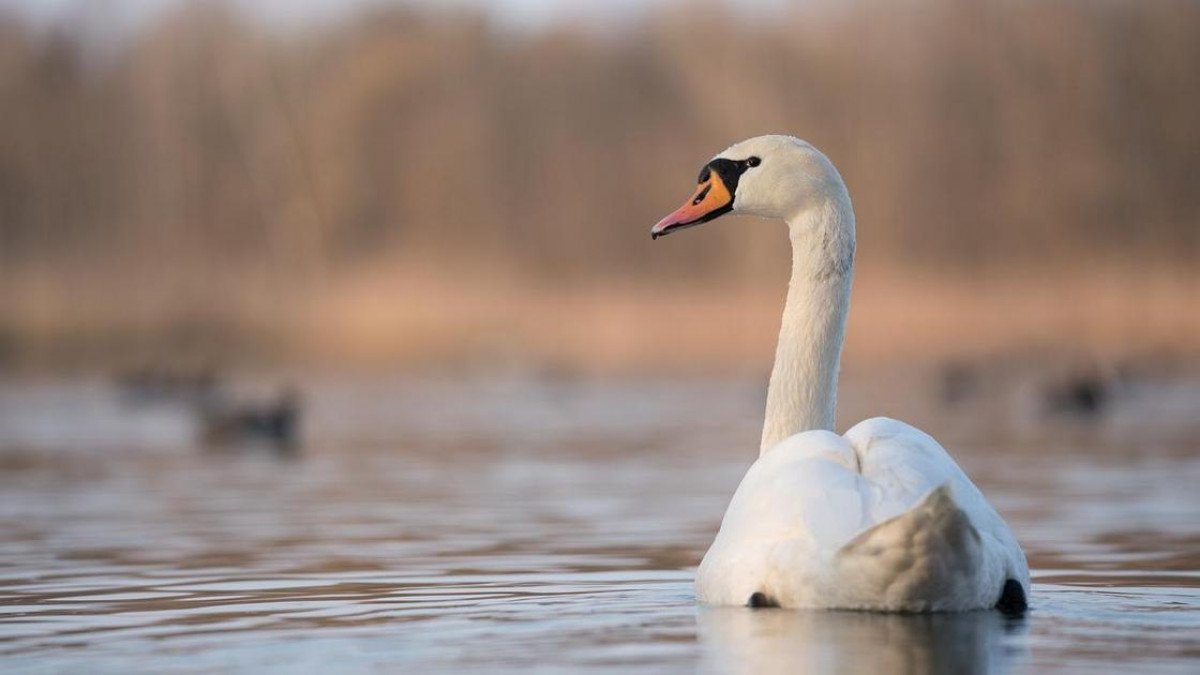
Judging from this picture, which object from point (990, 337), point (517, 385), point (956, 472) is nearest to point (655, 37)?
point (990, 337)

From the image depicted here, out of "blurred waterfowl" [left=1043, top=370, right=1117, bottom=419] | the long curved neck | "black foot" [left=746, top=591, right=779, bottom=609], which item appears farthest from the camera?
"blurred waterfowl" [left=1043, top=370, right=1117, bottom=419]

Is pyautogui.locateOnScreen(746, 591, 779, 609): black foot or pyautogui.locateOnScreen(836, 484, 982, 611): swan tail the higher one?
pyautogui.locateOnScreen(836, 484, 982, 611): swan tail

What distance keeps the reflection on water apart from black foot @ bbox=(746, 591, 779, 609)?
0.03 meters

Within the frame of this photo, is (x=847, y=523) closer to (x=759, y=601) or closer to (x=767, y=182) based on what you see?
(x=759, y=601)

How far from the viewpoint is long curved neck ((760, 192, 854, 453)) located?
7914 millimetres

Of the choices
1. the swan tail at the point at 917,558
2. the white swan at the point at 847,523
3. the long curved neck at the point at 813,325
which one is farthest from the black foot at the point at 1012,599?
the long curved neck at the point at 813,325

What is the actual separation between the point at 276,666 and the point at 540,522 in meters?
Answer: 5.58

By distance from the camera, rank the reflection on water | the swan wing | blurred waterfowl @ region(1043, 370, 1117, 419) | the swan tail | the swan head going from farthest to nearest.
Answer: blurred waterfowl @ region(1043, 370, 1117, 419) → the swan head → the swan wing → the swan tail → the reflection on water

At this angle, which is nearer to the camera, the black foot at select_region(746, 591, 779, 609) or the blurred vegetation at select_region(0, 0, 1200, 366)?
the black foot at select_region(746, 591, 779, 609)

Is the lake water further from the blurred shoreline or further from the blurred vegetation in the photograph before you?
the blurred vegetation

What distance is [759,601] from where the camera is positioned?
6727mm

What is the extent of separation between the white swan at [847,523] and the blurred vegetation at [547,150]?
44211 millimetres

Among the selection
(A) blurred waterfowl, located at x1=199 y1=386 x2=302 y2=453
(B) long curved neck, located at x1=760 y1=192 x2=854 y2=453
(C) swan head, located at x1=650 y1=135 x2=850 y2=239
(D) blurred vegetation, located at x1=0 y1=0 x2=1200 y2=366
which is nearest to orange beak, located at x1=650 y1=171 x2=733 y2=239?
(C) swan head, located at x1=650 y1=135 x2=850 y2=239

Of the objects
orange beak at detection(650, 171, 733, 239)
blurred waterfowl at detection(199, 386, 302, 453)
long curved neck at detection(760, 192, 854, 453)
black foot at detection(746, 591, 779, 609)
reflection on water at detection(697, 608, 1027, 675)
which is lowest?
reflection on water at detection(697, 608, 1027, 675)
